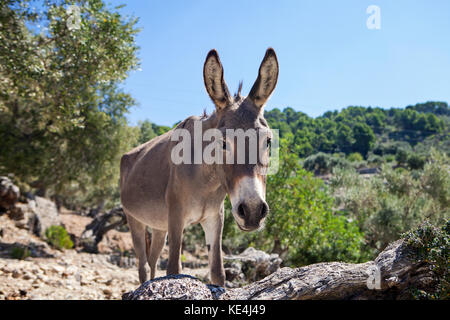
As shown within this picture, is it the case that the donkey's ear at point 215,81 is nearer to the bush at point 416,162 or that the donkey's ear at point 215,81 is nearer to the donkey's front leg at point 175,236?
the donkey's front leg at point 175,236

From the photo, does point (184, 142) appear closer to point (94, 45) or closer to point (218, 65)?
point (218, 65)

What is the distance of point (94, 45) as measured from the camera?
8164 mm

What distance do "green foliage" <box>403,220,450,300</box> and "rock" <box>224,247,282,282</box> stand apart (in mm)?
5599

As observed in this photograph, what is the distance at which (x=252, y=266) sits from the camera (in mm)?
7914

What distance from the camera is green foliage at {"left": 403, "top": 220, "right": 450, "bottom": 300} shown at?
174 cm

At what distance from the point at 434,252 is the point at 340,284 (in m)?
0.60

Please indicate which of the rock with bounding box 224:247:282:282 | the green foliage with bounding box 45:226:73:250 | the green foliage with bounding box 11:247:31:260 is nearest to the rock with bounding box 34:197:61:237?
the green foliage with bounding box 45:226:73:250

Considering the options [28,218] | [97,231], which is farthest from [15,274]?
[28,218]

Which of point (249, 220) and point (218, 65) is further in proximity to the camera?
point (218, 65)

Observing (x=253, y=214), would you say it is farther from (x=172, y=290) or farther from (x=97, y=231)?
(x=97, y=231)

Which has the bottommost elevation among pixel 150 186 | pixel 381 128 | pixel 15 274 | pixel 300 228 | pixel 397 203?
pixel 15 274

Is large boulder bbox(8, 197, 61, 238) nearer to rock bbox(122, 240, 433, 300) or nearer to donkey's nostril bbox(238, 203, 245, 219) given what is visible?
rock bbox(122, 240, 433, 300)
